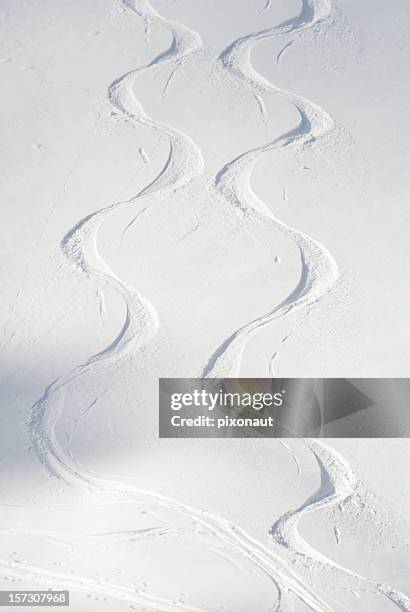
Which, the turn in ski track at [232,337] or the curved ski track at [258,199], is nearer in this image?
the turn in ski track at [232,337]

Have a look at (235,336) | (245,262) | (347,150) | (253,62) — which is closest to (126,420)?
(235,336)

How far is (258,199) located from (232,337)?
37 centimetres
